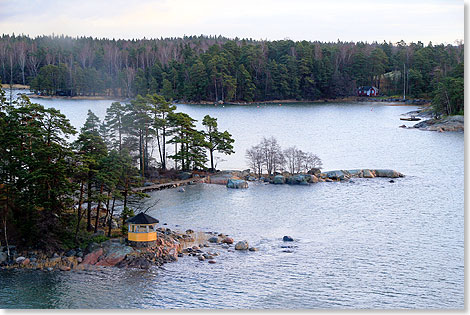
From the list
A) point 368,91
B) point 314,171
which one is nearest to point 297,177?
point 314,171

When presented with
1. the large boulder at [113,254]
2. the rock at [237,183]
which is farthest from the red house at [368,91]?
the large boulder at [113,254]

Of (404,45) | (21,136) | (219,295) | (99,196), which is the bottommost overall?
(219,295)

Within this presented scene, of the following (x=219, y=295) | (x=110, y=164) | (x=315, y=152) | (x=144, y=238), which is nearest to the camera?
(x=219, y=295)

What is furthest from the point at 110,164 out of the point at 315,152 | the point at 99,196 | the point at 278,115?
the point at 278,115

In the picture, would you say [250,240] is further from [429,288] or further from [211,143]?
[211,143]

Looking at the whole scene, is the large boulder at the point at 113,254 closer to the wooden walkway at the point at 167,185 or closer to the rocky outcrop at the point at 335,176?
the wooden walkway at the point at 167,185

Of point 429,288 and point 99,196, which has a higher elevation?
point 99,196

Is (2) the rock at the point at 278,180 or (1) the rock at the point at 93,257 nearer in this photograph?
(1) the rock at the point at 93,257

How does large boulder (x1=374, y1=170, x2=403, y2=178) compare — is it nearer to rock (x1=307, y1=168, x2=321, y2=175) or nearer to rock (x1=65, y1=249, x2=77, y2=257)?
rock (x1=307, y1=168, x2=321, y2=175)
